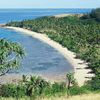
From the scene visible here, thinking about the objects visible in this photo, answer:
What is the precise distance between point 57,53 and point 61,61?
1752cm

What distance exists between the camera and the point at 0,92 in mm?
60906

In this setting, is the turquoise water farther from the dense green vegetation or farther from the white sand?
the dense green vegetation

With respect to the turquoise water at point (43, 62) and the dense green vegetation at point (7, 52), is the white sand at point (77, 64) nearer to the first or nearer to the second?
the turquoise water at point (43, 62)

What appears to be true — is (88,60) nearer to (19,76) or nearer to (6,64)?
(19,76)

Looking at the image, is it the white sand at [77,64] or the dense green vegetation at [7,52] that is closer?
the dense green vegetation at [7,52]

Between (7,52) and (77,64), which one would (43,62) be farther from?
(7,52)

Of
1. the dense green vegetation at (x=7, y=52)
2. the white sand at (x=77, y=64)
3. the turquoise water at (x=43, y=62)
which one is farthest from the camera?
the turquoise water at (x=43, y=62)

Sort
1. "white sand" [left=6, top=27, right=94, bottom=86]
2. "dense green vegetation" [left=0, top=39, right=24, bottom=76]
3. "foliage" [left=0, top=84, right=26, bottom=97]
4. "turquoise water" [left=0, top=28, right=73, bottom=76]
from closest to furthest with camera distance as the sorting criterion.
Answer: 1. "dense green vegetation" [left=0, top=39, right=24, bottom=76]
2. "foliage" [left=0, top=84, right=26, bottom=97]
3. "white sand" [left=6, top=27, right=94, bottom=86]
4. "turquoise water" [left=0, top=28, right=73, bottom=76]

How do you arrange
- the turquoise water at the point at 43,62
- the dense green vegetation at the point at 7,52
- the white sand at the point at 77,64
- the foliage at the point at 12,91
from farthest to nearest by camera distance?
the turquoise water at the point at 43,62 < the white sand at the point at 77,64 < the foliage at the point at 12,91 < the dense green vegetation at the point at 7,52

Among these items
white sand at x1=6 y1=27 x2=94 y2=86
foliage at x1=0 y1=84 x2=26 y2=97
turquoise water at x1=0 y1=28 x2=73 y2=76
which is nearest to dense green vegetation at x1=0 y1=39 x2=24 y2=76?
foliage at x1=0 y1=84 x2=26 y2=97

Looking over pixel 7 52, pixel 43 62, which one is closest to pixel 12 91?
pixel 7 52

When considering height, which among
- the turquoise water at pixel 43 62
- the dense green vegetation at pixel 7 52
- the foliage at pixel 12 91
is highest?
the dense green vegetation at pixel 7 52

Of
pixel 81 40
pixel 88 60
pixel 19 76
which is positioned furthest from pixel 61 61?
pixel 81 40

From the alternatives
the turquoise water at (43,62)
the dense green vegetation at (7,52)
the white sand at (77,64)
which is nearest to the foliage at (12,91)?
the dense green vegetation at (7,52)
